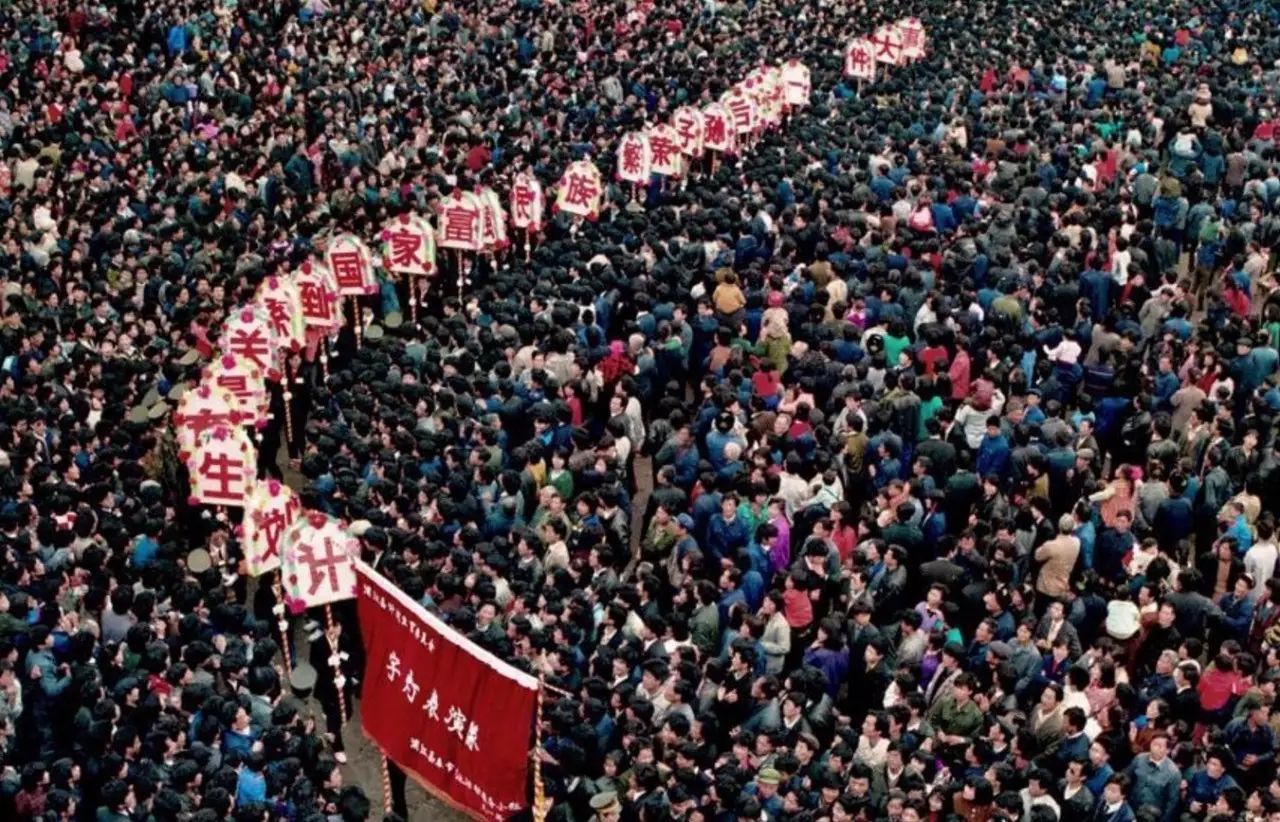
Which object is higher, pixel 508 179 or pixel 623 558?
pixel 508 179

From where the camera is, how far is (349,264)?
1959 centimetres

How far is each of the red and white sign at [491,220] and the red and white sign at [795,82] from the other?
6341 millimetres

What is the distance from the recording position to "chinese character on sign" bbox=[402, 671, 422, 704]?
1315 cm

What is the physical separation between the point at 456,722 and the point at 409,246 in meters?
8.58

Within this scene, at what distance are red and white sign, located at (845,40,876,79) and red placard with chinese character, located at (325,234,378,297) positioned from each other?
10.5 m

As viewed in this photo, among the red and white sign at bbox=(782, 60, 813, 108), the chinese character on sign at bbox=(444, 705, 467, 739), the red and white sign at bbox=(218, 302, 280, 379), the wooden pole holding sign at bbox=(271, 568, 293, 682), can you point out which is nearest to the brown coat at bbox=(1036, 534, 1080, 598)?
the chinese character on sign at bbox=(444, 705, 467, 739)

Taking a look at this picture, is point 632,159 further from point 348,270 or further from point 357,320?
point 348,270

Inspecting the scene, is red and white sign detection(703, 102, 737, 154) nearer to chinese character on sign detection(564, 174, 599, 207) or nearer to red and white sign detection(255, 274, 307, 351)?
chinese character on sign detection(564, 174, 599, 207)

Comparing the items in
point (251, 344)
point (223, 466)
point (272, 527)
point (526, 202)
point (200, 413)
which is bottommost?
point (272, 527)

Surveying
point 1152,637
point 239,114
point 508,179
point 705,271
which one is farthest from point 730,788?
point 239,114

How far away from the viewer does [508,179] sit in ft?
74.1

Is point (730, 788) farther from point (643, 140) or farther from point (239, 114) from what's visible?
point (239, 114)

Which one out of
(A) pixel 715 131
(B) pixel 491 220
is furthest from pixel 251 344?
(A) pixel 715 131

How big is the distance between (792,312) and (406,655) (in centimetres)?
679
